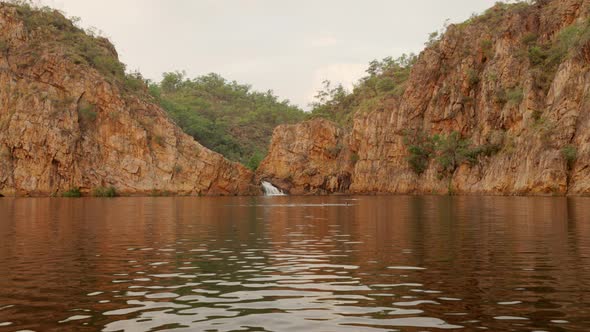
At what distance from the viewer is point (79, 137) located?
331ft

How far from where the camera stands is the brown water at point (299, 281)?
9.64 meters

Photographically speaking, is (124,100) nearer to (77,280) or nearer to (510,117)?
(510,117)

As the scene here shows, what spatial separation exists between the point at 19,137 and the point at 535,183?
8177cm

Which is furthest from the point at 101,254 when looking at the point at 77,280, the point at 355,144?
the point at 355,144

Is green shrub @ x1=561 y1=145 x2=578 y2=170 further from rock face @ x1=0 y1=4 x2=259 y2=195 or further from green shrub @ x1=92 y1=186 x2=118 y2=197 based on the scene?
green shrub @ x1=92 y1=186 x2=118 y2=197

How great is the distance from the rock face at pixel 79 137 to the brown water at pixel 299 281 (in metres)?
77.6

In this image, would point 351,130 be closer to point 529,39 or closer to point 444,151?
point 444,151

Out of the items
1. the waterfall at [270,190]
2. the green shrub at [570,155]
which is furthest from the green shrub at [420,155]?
the green shrub at [570,155]

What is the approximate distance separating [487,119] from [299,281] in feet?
302

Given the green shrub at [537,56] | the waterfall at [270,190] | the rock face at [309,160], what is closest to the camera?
the green shrub at [537,56]

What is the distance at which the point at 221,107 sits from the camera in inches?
7530

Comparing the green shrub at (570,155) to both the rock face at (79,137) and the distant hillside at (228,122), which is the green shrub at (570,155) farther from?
the distant hillside at (228,122)

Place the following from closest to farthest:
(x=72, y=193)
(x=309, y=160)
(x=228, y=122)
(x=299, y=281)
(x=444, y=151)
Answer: (x=299, y=281) → (x=72, y=193) → (x=444, y=151) → (x=309, y=160) → (x=228, y=122)

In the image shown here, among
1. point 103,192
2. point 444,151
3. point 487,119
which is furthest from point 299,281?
point 444,151
